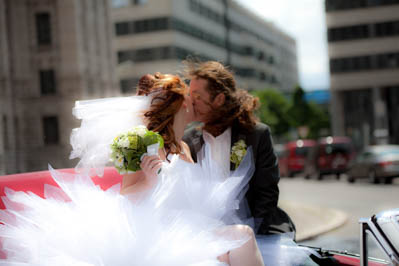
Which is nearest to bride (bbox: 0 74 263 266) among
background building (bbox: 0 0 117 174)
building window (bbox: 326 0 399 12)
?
background building (bbox: 0 0 117 174)

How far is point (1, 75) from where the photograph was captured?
96.1 feet

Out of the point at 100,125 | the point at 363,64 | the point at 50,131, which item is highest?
the point at 363,64

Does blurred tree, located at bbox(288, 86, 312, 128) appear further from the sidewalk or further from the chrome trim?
the chrome trim

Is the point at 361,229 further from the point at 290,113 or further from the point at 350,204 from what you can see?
the point at 290,113

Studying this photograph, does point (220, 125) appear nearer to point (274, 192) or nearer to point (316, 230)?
point (274, 192)

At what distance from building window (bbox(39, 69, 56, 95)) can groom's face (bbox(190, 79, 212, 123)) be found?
107 ft

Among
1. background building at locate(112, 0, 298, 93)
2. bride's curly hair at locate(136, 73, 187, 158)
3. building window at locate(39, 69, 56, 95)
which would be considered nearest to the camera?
bride's curly hair at locate(136, 73, 187, 158)

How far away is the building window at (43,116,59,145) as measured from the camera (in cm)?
3472

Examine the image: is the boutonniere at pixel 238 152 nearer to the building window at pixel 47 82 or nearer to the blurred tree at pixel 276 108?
the building window at pixel 47 82

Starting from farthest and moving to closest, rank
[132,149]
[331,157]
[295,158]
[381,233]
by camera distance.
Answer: [295,158], [331,157], [132,149], [381,233]

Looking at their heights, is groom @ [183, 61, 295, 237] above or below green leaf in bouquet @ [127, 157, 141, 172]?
above

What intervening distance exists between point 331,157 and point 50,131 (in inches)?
703

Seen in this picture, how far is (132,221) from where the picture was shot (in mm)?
2914

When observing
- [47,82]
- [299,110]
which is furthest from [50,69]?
[299,110]
